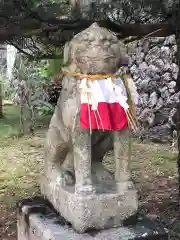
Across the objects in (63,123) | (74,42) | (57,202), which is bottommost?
(57,202)

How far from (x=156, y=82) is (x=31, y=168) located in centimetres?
275

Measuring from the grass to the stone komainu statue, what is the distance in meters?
1.43

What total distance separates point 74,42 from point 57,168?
2.22 ft

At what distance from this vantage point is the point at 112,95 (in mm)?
1924

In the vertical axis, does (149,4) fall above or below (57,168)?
above

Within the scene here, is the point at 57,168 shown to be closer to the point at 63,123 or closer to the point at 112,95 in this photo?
the point at 63,123

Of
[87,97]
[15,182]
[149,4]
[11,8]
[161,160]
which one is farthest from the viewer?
[161,160]

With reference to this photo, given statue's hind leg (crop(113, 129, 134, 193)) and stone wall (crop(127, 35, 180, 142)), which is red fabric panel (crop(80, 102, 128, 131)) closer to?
statue's hind leg (crop(113, 129, 134, 193))

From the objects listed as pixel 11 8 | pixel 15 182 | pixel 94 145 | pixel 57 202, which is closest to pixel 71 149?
pixel 94 145

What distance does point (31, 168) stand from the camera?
488 centimetres

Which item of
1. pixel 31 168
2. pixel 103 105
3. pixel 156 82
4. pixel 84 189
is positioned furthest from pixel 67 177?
pixel 156 82

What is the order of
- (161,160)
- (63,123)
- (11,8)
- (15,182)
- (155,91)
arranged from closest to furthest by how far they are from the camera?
(63,123) → (11,8) → (15,182) → (161,160) → (155,91)

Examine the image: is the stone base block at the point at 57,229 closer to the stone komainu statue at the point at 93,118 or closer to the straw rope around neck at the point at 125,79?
the stone komainu statue at the point at 93,118

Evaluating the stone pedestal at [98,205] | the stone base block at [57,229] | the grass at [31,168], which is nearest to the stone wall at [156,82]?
the grass at [31,168]
